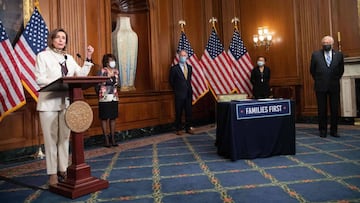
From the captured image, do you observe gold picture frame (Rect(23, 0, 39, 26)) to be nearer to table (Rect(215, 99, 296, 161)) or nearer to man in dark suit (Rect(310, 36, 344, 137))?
table (Rect(215, 99, 296, 161))

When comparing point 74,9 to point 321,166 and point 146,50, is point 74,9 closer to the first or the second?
point 146,50

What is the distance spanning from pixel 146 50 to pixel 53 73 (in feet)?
14.1

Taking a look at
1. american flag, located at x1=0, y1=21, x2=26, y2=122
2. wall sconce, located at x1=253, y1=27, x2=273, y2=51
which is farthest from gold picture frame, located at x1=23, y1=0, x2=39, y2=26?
wall sconce, located at x1=253, y1=27, x2=273, y2=51

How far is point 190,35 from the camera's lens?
25.2 ft

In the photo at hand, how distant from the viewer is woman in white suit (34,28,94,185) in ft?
8.97

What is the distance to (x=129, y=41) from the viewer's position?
6.33 m

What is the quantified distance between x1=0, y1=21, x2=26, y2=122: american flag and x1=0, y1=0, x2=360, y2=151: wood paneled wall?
63cm

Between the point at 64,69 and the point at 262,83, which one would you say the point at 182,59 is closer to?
the point at 262,83

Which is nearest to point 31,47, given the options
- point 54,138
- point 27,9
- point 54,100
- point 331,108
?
point 27,9

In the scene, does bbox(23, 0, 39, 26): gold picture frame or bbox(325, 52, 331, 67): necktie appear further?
bbox(325, 52, 331, 67): necktie

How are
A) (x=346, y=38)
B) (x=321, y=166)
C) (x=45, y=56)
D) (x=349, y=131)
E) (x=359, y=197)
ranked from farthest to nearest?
(x=346, y=38) < (x=349, y=131) < (x=321, y=166) < (x=45, y=56) < (x=359, y=197)

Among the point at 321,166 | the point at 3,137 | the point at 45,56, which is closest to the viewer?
the point at 45,56

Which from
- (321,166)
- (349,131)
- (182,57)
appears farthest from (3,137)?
(349,131)

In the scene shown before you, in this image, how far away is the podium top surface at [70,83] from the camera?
2.50 m
